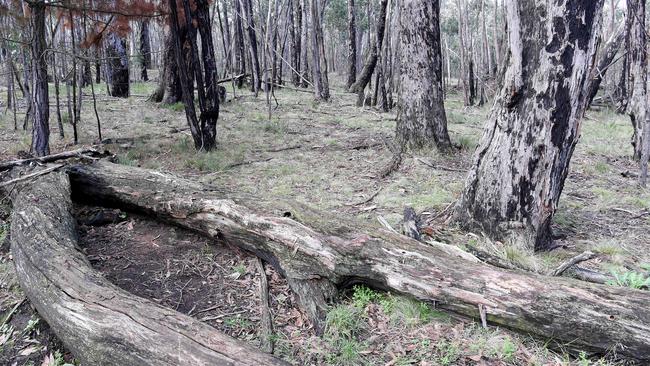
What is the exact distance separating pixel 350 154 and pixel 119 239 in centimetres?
425

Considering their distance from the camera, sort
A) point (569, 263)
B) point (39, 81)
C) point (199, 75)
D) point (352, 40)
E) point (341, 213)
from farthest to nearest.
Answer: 1. point (352, 40)
2. point (199, 75)
3. point (39, 81)
4. point (341, 213)
5. point (569, 263)

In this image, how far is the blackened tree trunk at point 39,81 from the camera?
20.1 feet

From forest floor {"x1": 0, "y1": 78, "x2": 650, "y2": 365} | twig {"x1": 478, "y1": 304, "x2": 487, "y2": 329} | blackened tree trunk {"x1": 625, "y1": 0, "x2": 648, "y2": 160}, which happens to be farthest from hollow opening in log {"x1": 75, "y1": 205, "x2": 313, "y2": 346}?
blackened tree trunk {"x1": 625, "y1": 0, "x2": 648, "y2": 160}

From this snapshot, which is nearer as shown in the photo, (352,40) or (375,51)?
(375,51)

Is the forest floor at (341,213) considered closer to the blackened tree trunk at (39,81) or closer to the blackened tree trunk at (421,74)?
the blackened tree trunk at (421,74)

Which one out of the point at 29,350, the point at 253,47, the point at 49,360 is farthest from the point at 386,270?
the point at 253,47

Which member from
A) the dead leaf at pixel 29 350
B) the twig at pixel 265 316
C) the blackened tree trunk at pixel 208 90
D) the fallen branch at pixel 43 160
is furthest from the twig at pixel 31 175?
the blackened tree trunk at pixel 208 90

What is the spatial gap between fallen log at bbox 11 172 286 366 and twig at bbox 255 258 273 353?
15.5 inches

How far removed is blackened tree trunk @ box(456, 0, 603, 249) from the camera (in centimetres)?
383

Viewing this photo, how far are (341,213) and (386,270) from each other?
1.82m

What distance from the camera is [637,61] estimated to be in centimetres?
646

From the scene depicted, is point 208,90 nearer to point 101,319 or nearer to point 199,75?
point 199,75

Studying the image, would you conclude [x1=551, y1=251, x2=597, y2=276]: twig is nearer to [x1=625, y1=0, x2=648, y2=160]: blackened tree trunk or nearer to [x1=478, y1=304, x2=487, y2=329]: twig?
[x1=478, y1=304, x2=487, y2=329]: twig

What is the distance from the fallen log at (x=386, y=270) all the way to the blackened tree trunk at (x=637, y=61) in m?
4.52
